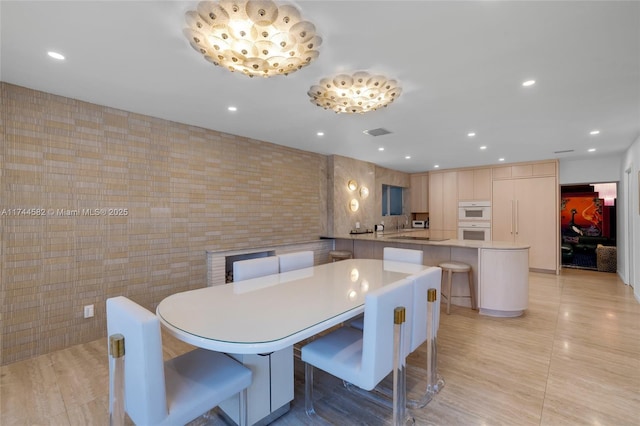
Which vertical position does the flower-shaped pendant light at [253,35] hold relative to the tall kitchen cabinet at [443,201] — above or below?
above

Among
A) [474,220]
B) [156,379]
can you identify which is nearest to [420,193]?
[474,220]

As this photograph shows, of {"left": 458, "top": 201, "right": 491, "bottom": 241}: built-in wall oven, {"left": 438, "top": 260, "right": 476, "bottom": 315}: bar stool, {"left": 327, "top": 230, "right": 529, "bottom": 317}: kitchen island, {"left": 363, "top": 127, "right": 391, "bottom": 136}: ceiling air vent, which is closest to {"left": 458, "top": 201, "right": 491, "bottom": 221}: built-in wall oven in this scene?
{"left": 458, "top": 201, "right": 491, "bottom": 241}: built-in wall oven

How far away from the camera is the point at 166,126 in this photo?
11.3ft

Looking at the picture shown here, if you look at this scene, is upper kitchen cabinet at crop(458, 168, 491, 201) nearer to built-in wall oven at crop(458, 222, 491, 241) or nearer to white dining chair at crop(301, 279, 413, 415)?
built-in wall oven at crop(458, 222, 491, 241)

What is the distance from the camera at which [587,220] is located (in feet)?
29.8

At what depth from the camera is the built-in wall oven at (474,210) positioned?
21.8 feet

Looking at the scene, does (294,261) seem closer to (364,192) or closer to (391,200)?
(364,192)

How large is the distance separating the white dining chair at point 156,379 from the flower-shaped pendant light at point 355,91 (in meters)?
1.99

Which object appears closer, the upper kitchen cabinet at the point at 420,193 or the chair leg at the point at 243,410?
the chair leg at the point at 243,410

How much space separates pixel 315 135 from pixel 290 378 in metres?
3.17

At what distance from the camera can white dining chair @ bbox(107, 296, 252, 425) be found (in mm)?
1171

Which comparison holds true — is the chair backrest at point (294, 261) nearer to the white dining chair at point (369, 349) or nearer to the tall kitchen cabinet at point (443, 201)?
the white dining chair at point (369, 349)

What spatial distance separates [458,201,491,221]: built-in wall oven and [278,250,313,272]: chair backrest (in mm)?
5199

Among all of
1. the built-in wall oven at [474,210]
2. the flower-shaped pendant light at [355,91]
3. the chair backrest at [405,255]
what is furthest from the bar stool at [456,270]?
the built-in wall oven at [474,210]
